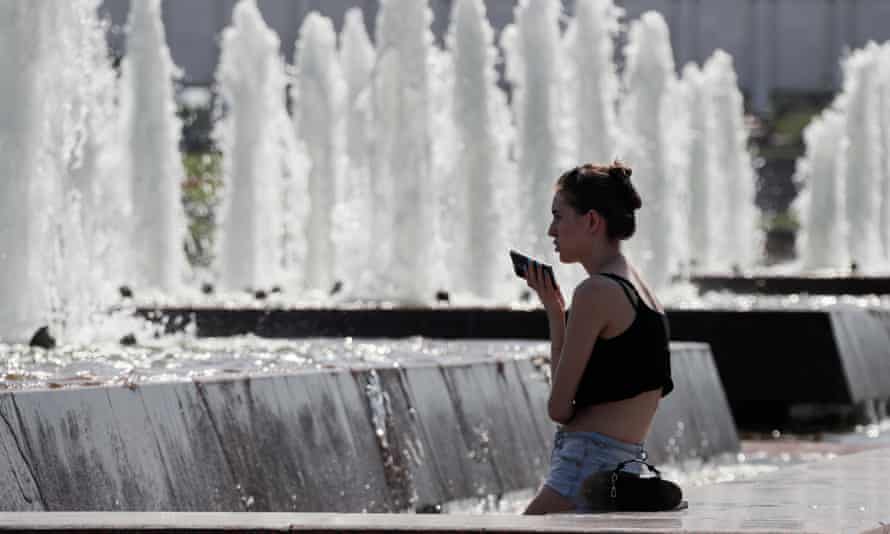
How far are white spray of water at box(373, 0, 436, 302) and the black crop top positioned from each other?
11.9 m

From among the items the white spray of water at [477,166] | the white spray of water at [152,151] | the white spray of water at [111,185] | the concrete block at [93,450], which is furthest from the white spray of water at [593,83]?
the concrete block at [93,450]

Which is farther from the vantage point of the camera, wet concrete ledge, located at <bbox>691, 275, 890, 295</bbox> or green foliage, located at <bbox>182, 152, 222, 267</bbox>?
green foliage, located at <bbox>182, 152, 222, 267</bbox>

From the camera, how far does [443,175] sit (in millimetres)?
21047

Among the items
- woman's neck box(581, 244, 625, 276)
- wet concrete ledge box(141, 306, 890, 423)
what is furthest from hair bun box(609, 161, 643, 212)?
wet concrete ledge box(141, 306, 890, 423)

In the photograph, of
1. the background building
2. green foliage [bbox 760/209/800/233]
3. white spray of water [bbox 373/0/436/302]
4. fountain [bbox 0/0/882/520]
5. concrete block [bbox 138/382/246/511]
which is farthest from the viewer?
the background building

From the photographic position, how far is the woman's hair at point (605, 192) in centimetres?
490

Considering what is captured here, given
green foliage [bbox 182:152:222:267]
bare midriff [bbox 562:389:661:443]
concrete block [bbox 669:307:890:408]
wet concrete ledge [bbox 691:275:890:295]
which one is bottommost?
green foliage [bbox 182:152:222:267]

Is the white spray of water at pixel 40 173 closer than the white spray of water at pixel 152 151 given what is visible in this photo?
Yes

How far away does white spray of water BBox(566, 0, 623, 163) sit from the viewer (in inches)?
839

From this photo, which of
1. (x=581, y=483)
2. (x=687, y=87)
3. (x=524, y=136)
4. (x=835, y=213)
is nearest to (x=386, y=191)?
(x=524, y=136)

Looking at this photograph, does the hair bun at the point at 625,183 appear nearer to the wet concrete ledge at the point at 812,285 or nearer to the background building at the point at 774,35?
the wet concrete ledge at the point at 812,285

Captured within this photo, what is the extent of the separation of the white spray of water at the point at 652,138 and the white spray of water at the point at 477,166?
270cm

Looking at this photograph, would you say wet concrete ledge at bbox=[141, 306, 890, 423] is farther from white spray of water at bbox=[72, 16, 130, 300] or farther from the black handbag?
the black handbag

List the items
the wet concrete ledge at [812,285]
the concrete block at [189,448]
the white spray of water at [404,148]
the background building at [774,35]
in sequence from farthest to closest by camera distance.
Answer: the background building at [774,35] → the wet concrete ledge at [812,285] → the white spray of water at [404,148] → the concrete block at [189,448]
